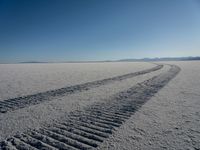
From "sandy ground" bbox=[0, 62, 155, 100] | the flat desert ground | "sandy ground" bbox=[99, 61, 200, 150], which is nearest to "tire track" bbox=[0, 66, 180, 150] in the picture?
the flat desert ground

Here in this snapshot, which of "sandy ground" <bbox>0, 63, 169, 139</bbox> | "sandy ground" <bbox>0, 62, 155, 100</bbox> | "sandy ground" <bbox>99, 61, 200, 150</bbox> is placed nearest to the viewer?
"sandy ground" <bbox>99, 61, 200, 150</bbox>

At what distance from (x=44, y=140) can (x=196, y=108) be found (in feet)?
17.7

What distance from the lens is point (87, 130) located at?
5.11 meters

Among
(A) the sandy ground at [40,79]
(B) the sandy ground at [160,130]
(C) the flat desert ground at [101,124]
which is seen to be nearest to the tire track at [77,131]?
(C) the flat desert ground at [101,124]

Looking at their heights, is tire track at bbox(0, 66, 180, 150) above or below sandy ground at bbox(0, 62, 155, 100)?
below

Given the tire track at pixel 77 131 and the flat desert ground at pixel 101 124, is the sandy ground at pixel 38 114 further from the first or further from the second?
the tire track at pixel 77 131

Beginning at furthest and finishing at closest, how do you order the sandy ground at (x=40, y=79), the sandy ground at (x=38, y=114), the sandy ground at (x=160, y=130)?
→ 1. the sandy ground at (x=40, y=79)
2. the sandy ground at (x=38, y=114)
3. the sandy ground at (x=160, y=130)

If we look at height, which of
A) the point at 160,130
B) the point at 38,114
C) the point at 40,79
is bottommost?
the point at 160,130

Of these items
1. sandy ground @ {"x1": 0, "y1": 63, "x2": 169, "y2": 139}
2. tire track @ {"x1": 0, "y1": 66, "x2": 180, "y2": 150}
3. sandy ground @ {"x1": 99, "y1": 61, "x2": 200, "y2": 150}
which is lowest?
sandy ground @ {"x1": 99, "y1": 61, "x2": 200, "y2": 150}

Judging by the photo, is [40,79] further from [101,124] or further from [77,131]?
[77,131]

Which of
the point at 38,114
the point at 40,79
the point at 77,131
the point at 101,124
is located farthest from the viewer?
the point at 40,79

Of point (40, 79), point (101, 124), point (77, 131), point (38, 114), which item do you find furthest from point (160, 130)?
point (40, 79)

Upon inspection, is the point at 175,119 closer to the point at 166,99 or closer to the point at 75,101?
the point at 166,99

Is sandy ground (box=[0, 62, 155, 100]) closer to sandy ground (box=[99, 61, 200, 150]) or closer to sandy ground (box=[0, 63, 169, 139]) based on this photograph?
sandy ground (box=[0, 63, 169, 139])
